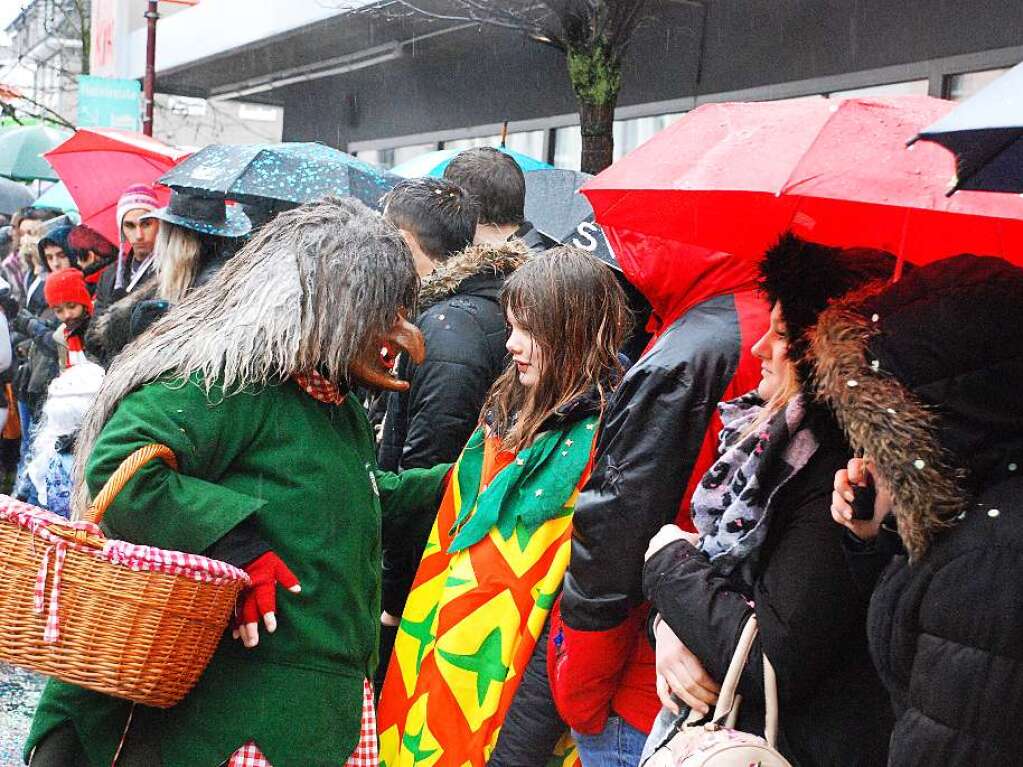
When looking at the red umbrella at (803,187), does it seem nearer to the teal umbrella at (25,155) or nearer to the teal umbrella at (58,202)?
the teal umbrella at (58,202)

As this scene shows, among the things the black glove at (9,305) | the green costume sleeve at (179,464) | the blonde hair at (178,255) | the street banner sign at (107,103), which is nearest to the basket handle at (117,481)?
the green costume sleeve at (179,464)

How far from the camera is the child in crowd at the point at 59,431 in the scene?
5.20 metres

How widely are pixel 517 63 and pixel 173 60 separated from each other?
25.1 ft

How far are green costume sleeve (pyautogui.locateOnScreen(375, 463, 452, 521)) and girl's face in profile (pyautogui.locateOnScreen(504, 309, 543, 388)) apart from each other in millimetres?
388

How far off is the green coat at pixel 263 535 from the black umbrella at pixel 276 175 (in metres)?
2.62

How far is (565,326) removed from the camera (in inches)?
139

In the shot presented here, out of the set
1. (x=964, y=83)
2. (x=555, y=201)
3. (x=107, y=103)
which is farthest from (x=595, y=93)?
(x=107, y=103)

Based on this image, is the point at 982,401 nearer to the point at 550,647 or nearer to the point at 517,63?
the point at 550,647

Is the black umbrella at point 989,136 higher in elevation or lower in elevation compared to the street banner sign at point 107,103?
lower

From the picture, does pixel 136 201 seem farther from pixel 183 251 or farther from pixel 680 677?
pixel 680 677

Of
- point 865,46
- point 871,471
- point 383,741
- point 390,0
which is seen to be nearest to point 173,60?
point 390,0

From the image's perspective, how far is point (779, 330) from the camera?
8.80 feet

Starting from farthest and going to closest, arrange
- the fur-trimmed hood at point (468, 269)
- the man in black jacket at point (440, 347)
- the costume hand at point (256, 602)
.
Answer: the fur-trimmed hood at point (468, 269) < the man in black jacket at point (440, 347) < the costume hand at point (256, 602)

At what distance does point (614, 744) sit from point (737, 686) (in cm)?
73
